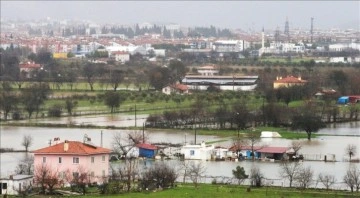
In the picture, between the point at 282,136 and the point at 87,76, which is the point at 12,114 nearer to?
the point at 282,136

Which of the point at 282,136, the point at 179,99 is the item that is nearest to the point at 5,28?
the point at 179,99

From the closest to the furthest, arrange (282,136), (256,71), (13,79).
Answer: (282,136) → (13,79) → (256,71)

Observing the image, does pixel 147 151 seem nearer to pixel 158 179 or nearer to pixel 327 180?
pixel 158 179

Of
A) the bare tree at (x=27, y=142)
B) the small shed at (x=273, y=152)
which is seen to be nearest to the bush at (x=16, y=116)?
the bare tree at (x=27, y=142)

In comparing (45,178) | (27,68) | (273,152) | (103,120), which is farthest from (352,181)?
(27,68)

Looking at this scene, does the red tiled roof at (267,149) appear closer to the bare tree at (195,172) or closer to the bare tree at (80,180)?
the bare tree at (195,172)

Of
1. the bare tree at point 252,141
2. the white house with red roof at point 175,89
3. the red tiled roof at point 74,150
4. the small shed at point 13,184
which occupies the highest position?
the red tiled roof at point 74,150
